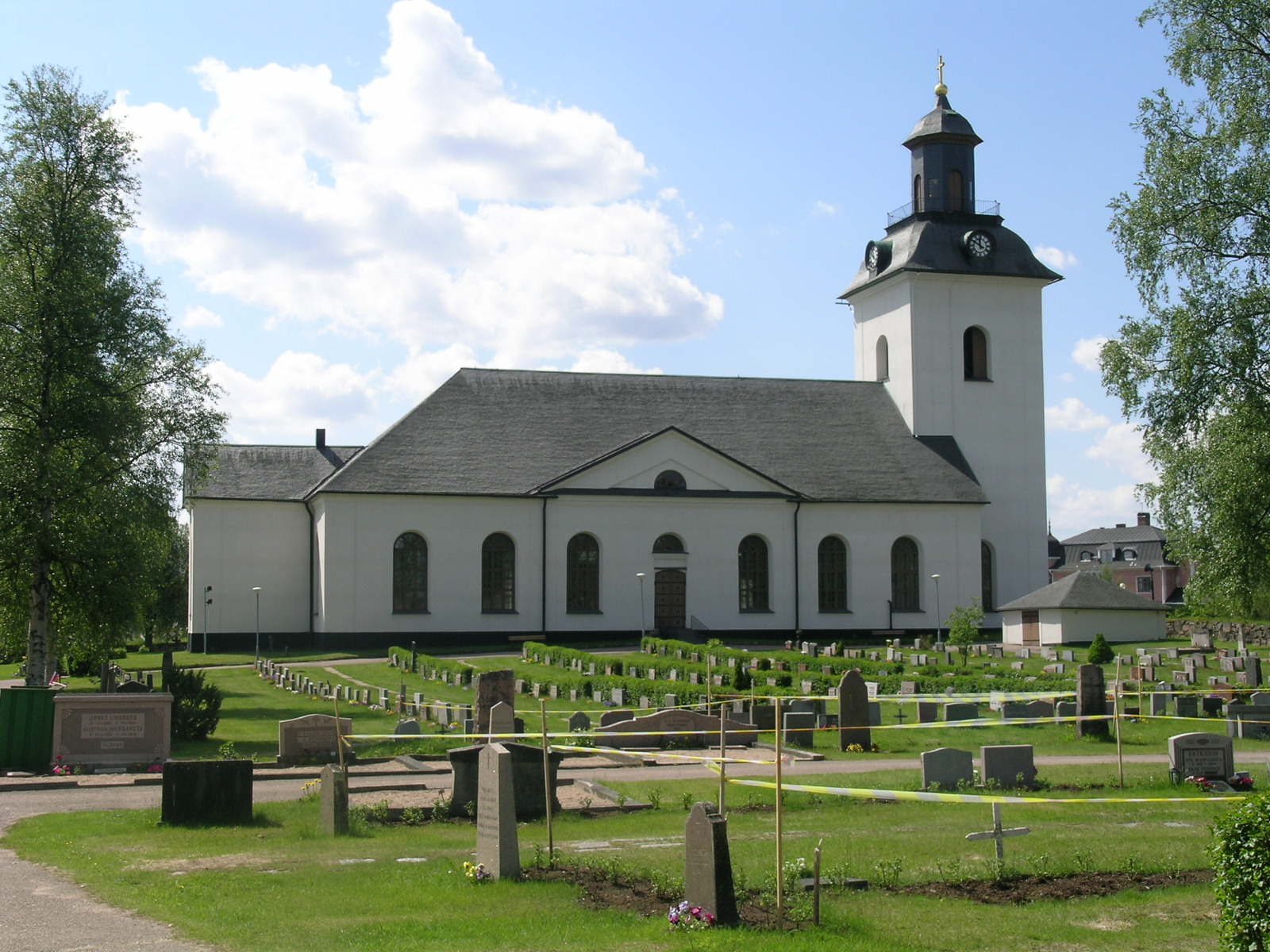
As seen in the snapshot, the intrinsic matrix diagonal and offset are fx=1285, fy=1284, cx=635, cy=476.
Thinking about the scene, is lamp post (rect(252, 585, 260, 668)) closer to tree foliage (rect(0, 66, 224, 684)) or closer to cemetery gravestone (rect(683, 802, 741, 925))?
tree foliage (rect(0, 66, 224, 684))

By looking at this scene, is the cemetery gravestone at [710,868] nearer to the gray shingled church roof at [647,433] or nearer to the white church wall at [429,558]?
the gray shingled church roof at [647,433]

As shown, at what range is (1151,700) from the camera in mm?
25891

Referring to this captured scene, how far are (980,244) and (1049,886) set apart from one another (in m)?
42.6

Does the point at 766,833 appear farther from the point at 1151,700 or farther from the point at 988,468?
the point at 988,468

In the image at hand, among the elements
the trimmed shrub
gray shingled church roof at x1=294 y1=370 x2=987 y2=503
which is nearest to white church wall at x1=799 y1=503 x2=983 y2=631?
gray shingled church roof at x1=294 y1=370 x2=987 y2=503

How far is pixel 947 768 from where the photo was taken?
633 inches

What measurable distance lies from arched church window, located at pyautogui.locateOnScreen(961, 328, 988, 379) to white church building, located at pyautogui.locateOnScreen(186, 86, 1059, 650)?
0.22 ft

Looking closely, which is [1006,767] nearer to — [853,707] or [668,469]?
[853,707]

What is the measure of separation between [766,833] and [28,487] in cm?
2009

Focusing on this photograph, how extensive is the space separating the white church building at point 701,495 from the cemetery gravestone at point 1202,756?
29.4 m

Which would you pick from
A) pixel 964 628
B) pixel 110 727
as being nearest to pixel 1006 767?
pixel 110 727

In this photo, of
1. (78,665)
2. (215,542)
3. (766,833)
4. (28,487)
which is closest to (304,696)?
(28,487)

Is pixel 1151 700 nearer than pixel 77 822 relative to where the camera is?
No

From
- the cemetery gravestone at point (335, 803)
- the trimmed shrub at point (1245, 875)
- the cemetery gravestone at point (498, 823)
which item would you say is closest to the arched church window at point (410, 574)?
the cemetery gravestone at point (335, 803)
